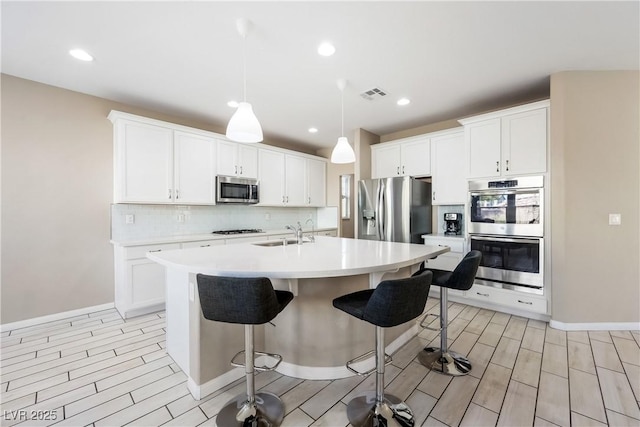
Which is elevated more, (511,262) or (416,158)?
(416,158)

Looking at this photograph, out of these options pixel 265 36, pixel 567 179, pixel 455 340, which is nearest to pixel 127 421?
pixel 455 340

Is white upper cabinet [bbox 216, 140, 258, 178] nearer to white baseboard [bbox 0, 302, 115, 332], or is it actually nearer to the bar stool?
white baseboard [bbox 0, 302, 115, 332]

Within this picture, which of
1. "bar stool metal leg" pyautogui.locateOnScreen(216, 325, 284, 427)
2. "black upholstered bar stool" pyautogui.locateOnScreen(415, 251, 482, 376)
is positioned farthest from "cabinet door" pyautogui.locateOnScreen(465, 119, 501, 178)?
"bar stool metal leg" pyautogui.locateOnScreen(216, 325, 284, 427)

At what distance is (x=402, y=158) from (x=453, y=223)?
1277 millimetres

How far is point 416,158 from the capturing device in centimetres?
427

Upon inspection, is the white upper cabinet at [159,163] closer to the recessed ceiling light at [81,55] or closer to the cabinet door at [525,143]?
the recessed ceiling light at [81,55]

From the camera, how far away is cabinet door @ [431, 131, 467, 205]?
3.85m

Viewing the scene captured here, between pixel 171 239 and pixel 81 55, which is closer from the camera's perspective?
pixel 81 55

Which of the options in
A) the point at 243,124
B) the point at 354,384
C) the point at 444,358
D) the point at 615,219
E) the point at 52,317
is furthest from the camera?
the point at 52,317

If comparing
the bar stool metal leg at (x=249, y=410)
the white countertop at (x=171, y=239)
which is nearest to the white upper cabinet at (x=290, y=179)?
the white countertop at (x=171, y=239)

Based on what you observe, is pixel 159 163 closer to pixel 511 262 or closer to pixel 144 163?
pixel 144 163

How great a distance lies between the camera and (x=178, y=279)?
200 cm

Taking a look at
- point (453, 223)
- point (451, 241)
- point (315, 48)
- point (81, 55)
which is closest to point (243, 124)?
point (315, 48)

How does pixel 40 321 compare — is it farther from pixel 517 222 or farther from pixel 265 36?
pixel 517 222
